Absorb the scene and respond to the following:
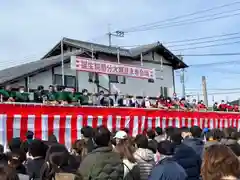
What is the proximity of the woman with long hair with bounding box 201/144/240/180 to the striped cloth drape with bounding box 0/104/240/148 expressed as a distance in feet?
27.0

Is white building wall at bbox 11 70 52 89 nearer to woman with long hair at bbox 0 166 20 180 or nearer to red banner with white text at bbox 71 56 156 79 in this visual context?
red banner with white text at bbox 71 56 156 79

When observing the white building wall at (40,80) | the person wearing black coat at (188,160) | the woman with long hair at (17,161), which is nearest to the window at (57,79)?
the white building wall at (40,80)

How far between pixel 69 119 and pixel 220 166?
932 centimetres

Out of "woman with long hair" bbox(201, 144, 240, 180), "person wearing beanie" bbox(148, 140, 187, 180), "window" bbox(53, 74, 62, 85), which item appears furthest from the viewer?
"window" bbox(53, 74, 62, 85)

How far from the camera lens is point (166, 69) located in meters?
27.5

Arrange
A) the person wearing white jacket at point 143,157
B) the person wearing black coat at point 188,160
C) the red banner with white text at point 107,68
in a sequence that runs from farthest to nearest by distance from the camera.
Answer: the red banner with white text at point 107,68, the person wearing white jacket at point 143,157, the person wearing black coat at point 188,160

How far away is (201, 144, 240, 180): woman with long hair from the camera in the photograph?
7.95ft

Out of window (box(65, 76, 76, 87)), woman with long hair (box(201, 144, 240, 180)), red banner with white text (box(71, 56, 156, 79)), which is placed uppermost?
red banner with white text (box(71, 56, 156, 79))

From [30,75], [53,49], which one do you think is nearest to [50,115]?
[30,75]

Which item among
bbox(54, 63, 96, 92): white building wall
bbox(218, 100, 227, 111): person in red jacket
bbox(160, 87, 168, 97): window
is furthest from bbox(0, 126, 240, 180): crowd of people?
bbox(160, 87, 168, 97): window

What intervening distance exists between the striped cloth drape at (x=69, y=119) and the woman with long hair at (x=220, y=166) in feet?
27.0

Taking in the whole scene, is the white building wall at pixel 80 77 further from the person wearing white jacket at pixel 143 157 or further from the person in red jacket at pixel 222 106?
the person wearing white jacket at pixel 143 157

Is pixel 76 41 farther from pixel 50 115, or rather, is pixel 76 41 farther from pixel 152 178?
pixel 152 178

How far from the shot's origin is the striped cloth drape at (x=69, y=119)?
1005 centimetres
